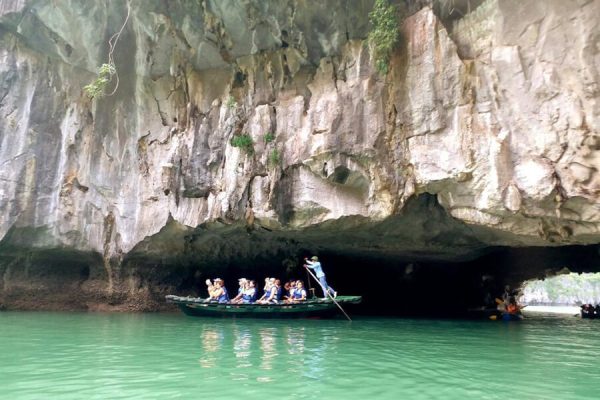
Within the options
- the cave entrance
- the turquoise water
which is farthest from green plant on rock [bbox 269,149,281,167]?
the cave entrance

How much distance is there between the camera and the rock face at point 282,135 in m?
9.12

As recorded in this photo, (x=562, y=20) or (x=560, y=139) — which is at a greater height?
(x=562, y=20)

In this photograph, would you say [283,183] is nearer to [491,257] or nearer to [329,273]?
[329,273]

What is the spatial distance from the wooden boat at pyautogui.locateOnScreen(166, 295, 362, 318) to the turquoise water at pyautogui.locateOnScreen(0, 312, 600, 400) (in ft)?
6.75

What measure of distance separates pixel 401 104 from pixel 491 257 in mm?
9202

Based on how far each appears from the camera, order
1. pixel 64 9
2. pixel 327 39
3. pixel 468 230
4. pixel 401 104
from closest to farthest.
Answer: pixel 401 104, pixel 327 39, pixel 468 230, pixel 64 9

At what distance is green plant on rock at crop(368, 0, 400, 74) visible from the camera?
1037 centimetres

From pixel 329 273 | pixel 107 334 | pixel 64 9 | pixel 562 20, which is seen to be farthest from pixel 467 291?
pixel 64 9

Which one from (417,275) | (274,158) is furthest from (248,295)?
(417,275)

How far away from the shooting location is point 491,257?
17.4 meters

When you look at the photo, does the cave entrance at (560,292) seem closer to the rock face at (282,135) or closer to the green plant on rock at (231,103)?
the rock face at (282,135)

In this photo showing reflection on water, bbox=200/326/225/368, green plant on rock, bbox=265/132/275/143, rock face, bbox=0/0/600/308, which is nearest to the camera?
reflection on water, bbox=200/326/225/368

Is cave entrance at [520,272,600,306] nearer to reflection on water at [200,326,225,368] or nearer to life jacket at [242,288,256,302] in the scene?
life jacket at [242,288,256,302]

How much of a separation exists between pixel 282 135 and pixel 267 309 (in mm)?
4659
